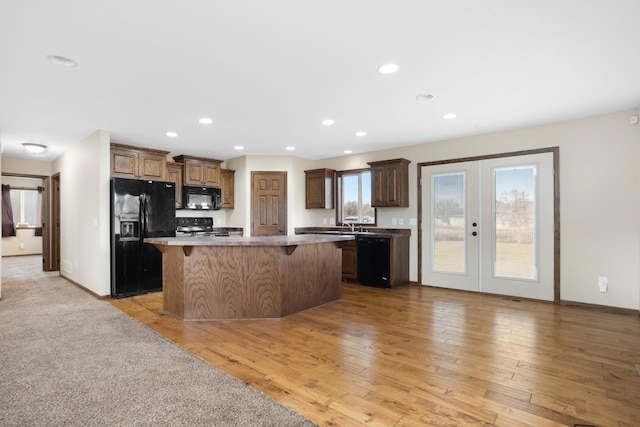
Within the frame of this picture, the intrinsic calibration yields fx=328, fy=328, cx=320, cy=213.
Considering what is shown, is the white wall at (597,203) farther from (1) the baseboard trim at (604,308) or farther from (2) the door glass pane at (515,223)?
(2) the door glass pane at (515,223)

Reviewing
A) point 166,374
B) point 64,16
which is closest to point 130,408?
point 166,374

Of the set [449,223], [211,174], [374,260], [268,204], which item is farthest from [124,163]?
[449,223]

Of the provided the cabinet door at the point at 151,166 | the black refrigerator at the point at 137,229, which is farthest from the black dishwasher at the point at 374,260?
the cabinet door at the point at 151,166

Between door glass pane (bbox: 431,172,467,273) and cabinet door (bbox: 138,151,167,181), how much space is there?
4.66 metres

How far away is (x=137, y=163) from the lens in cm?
537

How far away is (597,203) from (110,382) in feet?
18.0

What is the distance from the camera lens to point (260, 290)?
381cm

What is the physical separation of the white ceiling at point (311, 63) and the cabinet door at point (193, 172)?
1704 millimetres

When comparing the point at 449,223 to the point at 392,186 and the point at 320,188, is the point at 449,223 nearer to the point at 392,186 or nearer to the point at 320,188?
the point at 392,186

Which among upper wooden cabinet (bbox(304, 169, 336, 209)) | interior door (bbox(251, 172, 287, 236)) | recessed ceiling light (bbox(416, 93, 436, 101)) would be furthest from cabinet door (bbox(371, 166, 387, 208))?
recessed ceiling light (bbox(416, 93, 436, 101))

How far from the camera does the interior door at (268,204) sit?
6.79 meters

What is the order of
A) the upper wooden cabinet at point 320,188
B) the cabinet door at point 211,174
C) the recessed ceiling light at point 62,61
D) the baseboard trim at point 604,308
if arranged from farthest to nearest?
the upper wooden cabinet at point 320,188, the cabinet door at point 211,174, the baseboard trim at point 604,308, the recessed ceiling light at point 62,61

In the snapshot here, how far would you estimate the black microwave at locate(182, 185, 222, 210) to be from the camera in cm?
629

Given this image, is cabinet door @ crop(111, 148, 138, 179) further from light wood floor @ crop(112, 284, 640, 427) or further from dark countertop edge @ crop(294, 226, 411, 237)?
dark countertop edge @ crop(294, 226, 411, 237)
